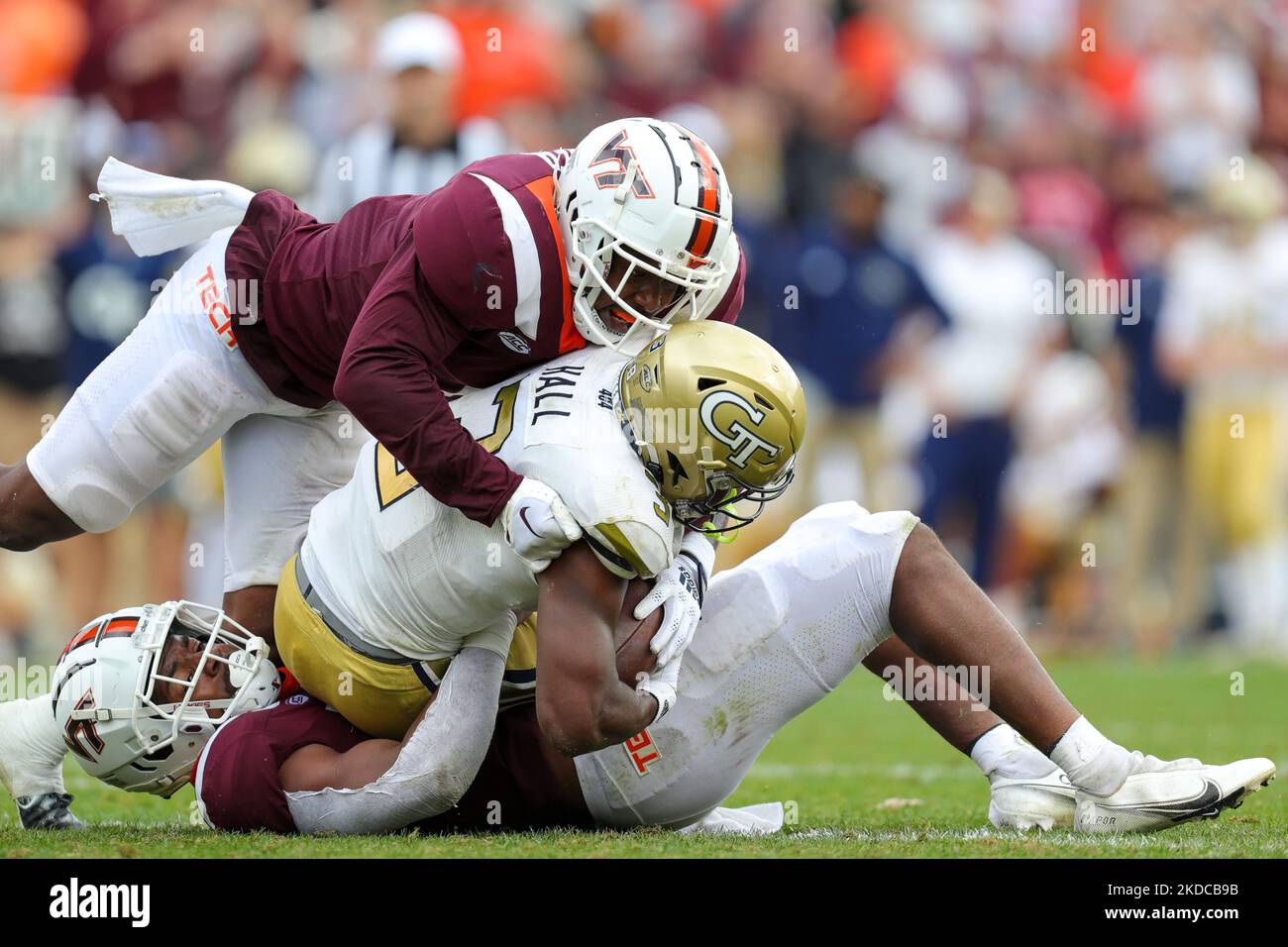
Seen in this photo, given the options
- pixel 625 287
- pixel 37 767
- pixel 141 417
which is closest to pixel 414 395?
pixel 625 287

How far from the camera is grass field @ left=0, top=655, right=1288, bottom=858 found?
11.5 feet

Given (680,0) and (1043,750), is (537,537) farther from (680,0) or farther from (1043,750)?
(680,0)

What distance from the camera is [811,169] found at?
35.0 ft

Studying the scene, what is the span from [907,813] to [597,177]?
1.73 metres

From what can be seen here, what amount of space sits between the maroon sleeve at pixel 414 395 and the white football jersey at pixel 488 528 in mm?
89

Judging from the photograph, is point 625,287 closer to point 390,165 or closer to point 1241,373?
point 390,165

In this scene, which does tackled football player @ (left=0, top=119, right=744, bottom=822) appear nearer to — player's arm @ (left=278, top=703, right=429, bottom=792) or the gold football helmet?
the gold football helmet

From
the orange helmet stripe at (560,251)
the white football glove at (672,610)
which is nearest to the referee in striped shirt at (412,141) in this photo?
the orange helmet stripe at (560,251)

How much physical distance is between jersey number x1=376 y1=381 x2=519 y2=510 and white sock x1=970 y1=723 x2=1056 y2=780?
125cm

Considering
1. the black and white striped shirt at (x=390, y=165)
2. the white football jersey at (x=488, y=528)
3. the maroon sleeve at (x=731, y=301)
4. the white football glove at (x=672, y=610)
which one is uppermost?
the black and white striped shirt at (x=390, y=165)

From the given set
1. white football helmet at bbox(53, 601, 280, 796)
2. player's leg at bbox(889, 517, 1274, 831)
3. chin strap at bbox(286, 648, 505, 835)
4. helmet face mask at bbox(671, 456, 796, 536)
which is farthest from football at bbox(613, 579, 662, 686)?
white football helmet at bbox(53, 601, 280, 796)

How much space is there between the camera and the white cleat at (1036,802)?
12.7ft

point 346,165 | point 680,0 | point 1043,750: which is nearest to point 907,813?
point 1043,750

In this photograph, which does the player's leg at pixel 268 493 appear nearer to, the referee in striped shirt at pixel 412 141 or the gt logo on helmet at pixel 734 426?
the gt logo on helmet at pixel 734 426
